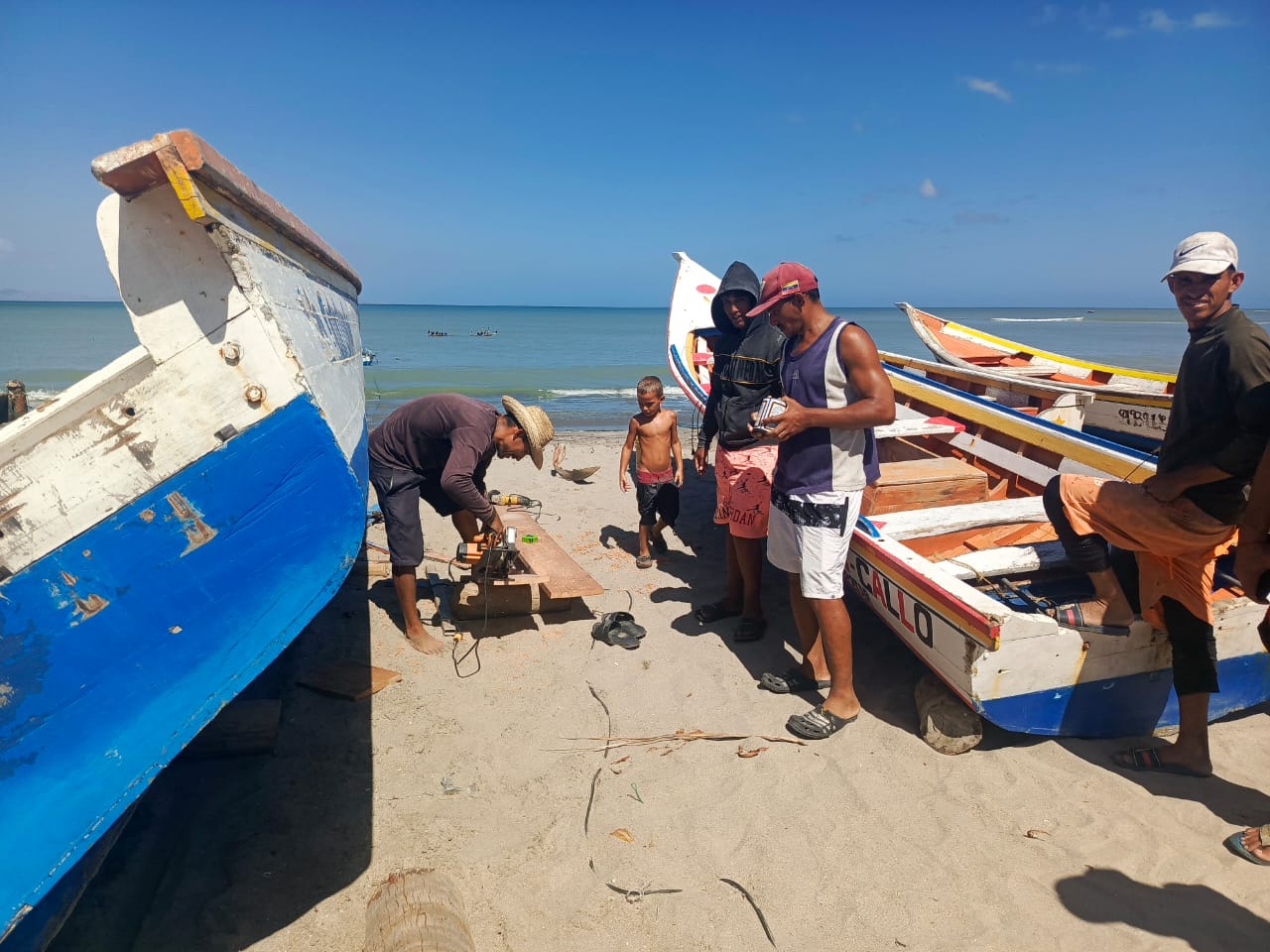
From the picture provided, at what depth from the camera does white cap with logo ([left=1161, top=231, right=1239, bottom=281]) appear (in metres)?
2.62

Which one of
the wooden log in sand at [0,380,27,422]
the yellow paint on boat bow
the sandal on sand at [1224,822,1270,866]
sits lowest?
the sandal on sand at [1224,822,1270,866]

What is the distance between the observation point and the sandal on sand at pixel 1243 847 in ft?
8.85

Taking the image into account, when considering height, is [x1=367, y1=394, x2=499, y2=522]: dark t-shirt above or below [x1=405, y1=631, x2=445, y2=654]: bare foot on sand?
above

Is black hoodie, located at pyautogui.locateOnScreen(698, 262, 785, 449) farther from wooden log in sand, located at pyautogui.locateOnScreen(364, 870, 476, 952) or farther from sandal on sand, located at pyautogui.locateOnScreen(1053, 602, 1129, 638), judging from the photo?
wooden log in sand, located at pyautogui.locateOnScreen(364, 870, 476, 952)

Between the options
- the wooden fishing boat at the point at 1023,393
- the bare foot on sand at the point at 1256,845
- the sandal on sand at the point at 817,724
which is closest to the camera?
the bare foot on sand at the point at 1256,845

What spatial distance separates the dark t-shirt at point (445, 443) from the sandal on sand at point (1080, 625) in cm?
295

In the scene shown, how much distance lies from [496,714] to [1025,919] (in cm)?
252

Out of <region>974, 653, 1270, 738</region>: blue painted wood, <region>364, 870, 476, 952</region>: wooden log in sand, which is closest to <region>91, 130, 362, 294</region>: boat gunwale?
<region>364, 870, 476, 952</region>: wooden log in sand

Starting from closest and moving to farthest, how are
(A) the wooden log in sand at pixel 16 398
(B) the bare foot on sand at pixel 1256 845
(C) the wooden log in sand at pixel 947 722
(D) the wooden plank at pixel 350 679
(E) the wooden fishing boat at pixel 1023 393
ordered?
(B) the bare foot on sand at pixel 1256 845 → (C) the wooden log in sand at pixel 947 722 → (D) the wooden plank at pixel 350 679 → (A) the wooden log in sand at pixel 16 398 → (E) the wooden fishing boat at pixel 1023 393

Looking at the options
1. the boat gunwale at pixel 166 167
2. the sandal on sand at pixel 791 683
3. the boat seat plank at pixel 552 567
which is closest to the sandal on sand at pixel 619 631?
the boat seat plank at pixel 552 567

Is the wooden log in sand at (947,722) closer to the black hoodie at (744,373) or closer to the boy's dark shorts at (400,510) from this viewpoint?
the black hoodie at (744,373)

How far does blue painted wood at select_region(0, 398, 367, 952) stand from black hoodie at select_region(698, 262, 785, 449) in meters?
2.48

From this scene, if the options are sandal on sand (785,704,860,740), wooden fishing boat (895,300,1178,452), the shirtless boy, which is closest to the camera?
sandal on sand (785,704,860,740)

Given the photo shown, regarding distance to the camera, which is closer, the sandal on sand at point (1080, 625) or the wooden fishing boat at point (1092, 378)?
the sandal on sand at point (1080, 625)
